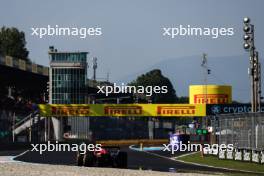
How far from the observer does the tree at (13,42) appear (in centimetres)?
14200

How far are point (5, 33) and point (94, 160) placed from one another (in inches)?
4303

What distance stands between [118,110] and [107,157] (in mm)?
39796

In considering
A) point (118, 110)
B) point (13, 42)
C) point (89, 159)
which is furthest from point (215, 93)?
point (89, 159)

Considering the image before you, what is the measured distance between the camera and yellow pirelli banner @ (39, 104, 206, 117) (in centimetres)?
7650

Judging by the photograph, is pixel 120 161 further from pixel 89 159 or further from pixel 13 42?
pixel 13 42

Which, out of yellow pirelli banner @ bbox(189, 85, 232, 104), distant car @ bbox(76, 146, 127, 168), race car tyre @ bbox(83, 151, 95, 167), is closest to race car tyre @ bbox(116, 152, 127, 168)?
distant car @ bbox(76, 146, 127, 168)

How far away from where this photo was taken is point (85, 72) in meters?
110

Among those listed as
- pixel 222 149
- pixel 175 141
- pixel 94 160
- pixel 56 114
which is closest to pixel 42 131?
pixel 56 114

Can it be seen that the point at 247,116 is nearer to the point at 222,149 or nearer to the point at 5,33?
the point at 222,149

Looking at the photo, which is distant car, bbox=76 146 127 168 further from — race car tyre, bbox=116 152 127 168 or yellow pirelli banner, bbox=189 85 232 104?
yellow pirelli banner, bbox=189 85 232 104

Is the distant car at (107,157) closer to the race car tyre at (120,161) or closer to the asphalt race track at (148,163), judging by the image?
the race car tyre at (120,161)

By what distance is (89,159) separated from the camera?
3744 cm

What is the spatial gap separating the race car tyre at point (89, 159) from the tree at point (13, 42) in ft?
348

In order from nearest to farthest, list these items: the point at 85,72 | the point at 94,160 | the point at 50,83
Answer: the point at 94,160
the point at 50,83
the point at 85,72
